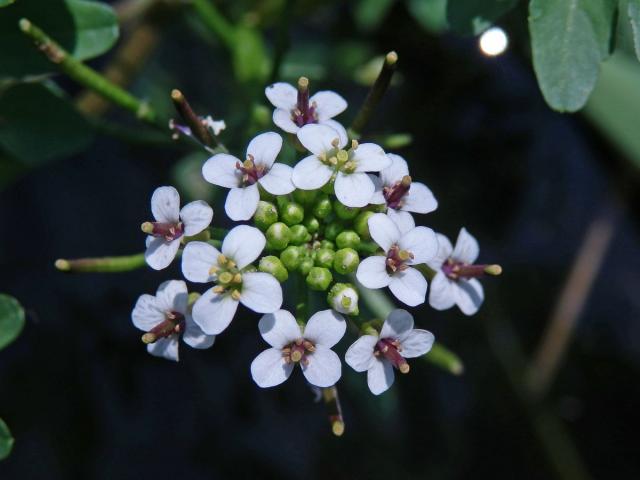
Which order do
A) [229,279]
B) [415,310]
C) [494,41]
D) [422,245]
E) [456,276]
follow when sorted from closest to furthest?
[229,279]
[422,245]
[456,276]
[494,41]
[415,310]

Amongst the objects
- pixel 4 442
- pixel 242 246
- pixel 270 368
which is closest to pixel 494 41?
pixel 242 246

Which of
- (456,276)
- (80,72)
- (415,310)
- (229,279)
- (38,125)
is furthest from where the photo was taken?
(415,310)

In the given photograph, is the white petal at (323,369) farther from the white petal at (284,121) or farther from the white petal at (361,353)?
the white petal at (284,121)

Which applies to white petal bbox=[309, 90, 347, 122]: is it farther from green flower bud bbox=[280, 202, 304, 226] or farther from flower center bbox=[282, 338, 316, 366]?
flower center bbox=[282, 338, 316, 366]

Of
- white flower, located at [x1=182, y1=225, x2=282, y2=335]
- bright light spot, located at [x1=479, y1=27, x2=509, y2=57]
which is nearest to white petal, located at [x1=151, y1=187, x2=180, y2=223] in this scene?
white flower, located at [x1=182, y1=225, x2=282, y2=335]

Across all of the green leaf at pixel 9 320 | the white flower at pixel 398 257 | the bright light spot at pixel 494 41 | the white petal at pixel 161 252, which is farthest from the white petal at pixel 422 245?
the bright light spot at pixel 494 41

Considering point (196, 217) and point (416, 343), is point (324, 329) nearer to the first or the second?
point (416, 343)
